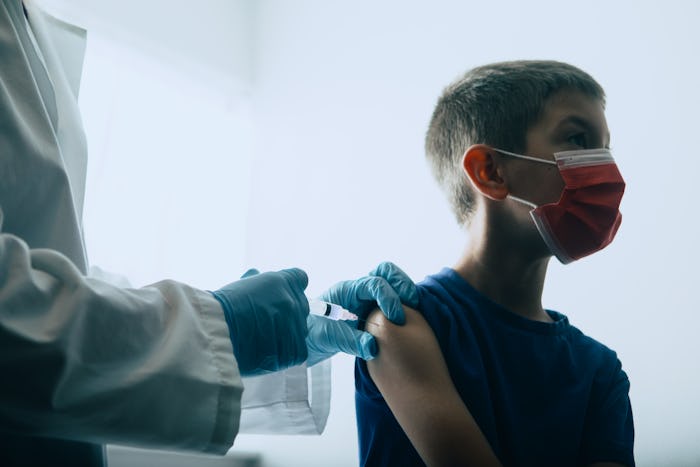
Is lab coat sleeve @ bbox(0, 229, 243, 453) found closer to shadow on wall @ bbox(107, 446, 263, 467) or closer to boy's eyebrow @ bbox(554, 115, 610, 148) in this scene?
boy's eyebrow @ bbox(554, 115, 610, 148)

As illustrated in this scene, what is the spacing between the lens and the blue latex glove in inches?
43.1

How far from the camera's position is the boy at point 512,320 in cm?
105

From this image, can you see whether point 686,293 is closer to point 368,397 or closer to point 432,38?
point 368,397

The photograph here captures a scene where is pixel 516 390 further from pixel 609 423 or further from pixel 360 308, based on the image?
pixel 360 308

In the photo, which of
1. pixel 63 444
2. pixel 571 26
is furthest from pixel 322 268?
pixel 63 444

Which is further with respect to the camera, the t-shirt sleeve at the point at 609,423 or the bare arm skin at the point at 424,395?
the t-shirt sleeve at the point at 609,423

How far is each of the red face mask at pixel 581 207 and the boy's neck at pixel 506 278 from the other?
81 millimetres

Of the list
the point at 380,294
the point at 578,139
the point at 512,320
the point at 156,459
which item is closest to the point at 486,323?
the point at 512,320

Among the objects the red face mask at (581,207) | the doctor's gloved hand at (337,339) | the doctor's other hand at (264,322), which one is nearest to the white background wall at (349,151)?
the red face mask at (581,207)

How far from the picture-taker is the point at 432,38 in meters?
2.35

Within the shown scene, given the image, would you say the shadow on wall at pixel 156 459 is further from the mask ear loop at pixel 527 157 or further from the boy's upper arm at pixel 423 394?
the mask ear loop at pixel 527 157

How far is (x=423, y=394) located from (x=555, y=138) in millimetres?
617

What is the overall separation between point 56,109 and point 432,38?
1593 millimetres

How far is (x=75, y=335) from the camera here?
0.68m
